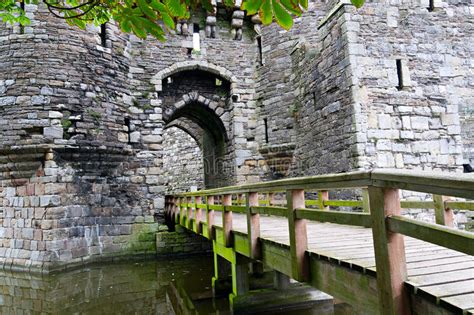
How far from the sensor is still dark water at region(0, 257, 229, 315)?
5.16 metres

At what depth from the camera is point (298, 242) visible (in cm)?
276

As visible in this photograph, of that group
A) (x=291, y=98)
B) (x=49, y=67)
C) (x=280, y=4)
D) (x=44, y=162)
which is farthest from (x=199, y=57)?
(x=280, y=4)

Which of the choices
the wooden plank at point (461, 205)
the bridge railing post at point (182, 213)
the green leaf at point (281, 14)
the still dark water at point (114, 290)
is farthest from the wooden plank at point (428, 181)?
the bridge railing post at point (182, 213)

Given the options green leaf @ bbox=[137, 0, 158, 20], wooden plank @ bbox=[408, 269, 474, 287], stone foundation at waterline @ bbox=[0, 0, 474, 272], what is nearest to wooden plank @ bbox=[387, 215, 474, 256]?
wooden plank @ bbox=[408, 269, 474, 287]

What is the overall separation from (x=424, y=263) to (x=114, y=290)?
16.8ft

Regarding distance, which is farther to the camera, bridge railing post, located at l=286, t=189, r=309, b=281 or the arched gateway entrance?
the arched gateway entrance

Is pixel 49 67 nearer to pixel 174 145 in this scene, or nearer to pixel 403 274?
pixel 403 274

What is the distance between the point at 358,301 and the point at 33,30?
808 cm

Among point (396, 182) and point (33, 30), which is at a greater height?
point (33, 30)

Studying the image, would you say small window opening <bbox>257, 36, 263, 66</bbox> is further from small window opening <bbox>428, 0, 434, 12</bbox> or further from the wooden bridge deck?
the wooden bridge deck

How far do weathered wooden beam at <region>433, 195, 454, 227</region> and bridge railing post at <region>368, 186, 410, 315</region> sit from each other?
184 centimetres

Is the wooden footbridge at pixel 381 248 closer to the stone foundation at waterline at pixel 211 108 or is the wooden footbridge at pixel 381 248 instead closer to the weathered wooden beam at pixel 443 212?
the weathered wooden beam at pixel 443 212

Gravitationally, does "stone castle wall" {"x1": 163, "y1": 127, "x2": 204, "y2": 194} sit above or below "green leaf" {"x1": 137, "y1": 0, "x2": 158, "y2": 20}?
above

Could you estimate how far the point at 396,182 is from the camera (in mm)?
1724
